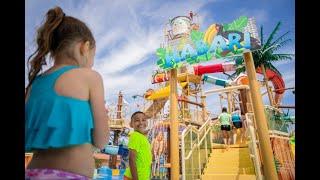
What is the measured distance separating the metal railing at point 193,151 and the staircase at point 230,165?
0.12 meters

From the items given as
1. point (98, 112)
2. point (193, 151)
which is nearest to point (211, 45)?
point (193, 151)

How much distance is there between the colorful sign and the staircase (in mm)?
1932

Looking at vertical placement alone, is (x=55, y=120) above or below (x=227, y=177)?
above

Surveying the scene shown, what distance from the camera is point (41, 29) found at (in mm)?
1454

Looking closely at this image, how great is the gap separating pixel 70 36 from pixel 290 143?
4.59 m

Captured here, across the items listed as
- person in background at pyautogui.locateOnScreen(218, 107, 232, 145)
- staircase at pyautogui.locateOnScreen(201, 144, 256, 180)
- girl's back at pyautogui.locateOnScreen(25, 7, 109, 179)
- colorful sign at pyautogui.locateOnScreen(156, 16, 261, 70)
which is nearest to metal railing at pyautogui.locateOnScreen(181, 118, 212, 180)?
staircase at pyautogui.locateOnScreen(201, 144, 256, 180)

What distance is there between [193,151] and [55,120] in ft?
15.3

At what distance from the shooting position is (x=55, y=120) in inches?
49.0

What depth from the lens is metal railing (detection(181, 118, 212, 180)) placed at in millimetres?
5500

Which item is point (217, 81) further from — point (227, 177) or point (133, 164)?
point (133, 164)

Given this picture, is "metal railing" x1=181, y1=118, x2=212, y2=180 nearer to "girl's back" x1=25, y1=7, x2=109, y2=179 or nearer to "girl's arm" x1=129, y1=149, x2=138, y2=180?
"girl's arm" x1=129, y1=149, x2=138, y2=180

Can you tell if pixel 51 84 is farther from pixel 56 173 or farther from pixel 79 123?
pixel 56 173
